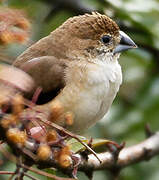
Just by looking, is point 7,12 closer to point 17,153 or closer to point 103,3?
point 17,153

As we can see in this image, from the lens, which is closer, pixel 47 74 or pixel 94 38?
pixel 47 74

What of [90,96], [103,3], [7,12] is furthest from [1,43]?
[103,3]

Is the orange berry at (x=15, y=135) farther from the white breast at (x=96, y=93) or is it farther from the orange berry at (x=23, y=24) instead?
the white breast at (x=96, y=93)

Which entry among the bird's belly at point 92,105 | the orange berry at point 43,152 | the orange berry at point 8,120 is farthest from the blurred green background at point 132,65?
the orange berry at point 8,120

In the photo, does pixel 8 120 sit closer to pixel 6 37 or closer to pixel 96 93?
pixel 6 37

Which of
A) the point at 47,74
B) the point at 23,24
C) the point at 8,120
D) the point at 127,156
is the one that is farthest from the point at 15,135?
the point at 127,156

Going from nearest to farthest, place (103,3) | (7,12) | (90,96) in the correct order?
(7,12) → (90,96) → (103,3)

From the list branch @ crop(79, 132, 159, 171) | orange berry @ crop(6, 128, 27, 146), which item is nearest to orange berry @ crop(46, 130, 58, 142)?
orange berry @ crop(6, 128, 27, 146)

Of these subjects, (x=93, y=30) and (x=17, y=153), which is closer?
(x=17, y=153)
